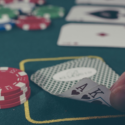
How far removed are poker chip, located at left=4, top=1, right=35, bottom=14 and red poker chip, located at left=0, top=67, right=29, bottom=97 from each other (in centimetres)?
157

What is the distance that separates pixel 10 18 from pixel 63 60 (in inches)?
41.7

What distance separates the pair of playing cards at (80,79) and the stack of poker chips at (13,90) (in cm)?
14

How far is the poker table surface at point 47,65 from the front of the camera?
1.14m

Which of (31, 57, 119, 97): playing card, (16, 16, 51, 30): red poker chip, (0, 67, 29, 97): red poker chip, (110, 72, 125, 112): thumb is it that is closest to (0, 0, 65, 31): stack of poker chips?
(16, 16, 51, 30): red poker chip

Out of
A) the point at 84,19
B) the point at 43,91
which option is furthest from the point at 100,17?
the point at 43,91

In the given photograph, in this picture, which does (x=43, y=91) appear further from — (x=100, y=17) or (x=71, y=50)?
(x=100, y=17)

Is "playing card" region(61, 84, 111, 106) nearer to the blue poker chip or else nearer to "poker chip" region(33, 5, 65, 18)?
the blue poker chip

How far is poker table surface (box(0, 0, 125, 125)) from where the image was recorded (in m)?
1.14

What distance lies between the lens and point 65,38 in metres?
2.09

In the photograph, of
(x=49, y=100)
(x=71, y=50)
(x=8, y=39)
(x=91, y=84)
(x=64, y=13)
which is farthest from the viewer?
(x=64, y=13)

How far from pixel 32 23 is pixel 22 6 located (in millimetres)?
682

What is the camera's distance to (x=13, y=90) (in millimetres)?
1188

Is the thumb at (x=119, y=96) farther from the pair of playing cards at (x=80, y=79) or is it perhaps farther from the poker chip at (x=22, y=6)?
the poker chip at (x=22, y=6)

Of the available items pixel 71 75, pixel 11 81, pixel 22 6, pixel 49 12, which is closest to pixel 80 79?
pixel 71 75
